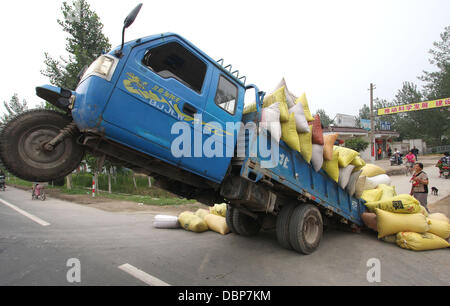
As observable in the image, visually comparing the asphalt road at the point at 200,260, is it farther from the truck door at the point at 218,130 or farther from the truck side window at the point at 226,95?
the truck side window at the point at 226,95

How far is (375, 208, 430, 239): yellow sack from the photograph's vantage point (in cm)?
415

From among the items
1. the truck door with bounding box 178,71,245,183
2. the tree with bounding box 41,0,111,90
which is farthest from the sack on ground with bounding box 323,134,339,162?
the tree with bounding box 41,0,111,90

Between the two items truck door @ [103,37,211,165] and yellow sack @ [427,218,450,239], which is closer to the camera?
truck door @ [103,37,211,165]

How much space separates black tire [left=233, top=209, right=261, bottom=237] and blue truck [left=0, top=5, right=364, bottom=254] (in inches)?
41.2

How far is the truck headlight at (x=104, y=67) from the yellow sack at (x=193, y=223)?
3.67 m

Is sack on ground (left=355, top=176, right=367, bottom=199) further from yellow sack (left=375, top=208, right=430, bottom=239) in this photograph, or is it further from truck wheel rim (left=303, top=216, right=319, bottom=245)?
truck wheel rim (left=303, top=216, right=319, bottom=245)

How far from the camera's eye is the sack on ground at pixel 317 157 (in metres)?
4.12

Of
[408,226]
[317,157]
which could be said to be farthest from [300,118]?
[408,226]

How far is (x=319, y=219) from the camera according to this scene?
13.7 ft

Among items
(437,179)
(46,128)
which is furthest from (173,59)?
(437,179)

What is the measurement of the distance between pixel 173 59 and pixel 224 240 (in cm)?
339

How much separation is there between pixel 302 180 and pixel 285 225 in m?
0.78
